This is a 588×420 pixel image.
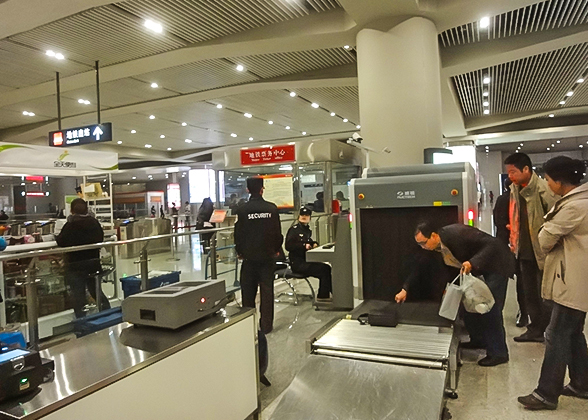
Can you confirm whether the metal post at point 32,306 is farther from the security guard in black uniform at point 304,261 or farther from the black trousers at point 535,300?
the black trousers at point 535,300

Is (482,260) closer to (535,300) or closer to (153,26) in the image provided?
(535,300)

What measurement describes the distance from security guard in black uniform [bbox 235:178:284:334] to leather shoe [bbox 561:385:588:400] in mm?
2484

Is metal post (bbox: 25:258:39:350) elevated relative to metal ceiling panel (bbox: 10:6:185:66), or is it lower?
lower

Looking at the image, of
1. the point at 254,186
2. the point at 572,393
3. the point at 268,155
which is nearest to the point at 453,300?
the point at 572,393

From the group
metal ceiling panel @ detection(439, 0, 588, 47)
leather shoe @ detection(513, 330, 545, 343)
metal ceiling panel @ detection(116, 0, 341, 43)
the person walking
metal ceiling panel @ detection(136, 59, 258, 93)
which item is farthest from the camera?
metal ceiling panel @ detection(136, 59, 258, 93)

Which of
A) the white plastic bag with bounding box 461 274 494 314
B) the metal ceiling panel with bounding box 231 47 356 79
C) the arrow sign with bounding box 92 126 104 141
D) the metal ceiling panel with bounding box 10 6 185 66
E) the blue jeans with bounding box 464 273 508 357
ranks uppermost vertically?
the metal ceiling panel with bounding box 231 47 356 79

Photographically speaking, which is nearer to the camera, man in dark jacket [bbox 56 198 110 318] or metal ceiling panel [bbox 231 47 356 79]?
man in dark jacket [bbox 56 198 110 318]

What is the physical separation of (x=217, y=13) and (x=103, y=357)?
4788 mm

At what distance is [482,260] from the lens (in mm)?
3078

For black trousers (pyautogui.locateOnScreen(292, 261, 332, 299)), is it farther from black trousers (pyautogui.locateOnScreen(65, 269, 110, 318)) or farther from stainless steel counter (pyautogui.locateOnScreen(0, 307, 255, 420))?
stainless steel counter (pyautogui.locateOnScreen(0, 307, 255, 420))

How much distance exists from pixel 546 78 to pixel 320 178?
563 cm

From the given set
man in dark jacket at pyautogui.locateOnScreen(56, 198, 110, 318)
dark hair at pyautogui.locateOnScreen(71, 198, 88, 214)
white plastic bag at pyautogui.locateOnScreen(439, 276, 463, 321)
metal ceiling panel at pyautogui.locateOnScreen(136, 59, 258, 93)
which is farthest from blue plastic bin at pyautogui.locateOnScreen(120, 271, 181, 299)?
metal ceiling panel at pyautogui.locateOnScreen(136, 59, 258, 93)

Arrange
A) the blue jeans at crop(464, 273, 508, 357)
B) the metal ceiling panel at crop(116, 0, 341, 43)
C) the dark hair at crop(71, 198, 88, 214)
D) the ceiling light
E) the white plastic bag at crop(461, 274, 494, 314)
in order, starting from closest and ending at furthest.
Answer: the white plastic bag at crop(461, 274, 494, 314) < the blue jeans at crop(464, 273, 508, 357) < the dark hair at crop(71, 198, 88, 214) < the metal ceiling panel at crop(116, 0, 341, 43) < the ceiling light

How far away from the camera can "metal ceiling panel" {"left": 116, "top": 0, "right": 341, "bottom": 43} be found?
518 cm
